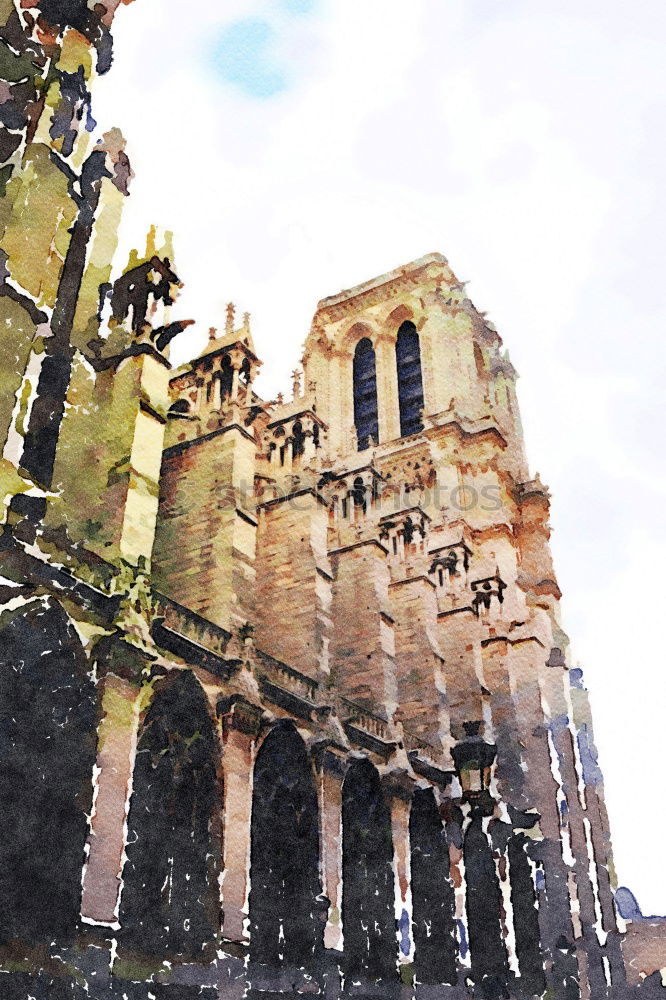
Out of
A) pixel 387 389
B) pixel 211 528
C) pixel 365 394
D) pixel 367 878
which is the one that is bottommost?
pixel 367 878

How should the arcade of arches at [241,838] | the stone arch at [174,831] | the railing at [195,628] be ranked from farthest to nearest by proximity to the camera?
1. the railing at [195,628]
2. the stone arch at [174,831]
3. the arcade of arches at [241,838]

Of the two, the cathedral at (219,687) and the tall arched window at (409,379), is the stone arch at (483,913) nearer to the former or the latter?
the cathedral at (219,687)

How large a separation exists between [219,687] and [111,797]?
3.48m

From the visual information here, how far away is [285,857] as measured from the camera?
15.2 metres

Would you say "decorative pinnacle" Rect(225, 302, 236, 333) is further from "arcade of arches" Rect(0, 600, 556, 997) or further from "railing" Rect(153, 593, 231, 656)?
"arcade of arches" Rect(0, 600, 556, 997)

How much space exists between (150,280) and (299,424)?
735cm

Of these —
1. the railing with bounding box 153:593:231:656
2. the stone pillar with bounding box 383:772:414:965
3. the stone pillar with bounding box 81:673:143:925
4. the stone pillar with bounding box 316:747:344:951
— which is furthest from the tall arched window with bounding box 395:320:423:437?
the stone pillar with bounding box 81:673:143:925

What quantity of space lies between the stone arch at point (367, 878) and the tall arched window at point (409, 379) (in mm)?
18122

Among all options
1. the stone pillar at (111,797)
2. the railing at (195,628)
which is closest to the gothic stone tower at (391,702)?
the railing at (195,628)

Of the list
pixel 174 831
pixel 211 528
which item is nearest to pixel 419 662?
pixel 211 528

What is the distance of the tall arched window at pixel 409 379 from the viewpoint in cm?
3509

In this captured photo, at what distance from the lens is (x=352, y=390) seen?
124ft

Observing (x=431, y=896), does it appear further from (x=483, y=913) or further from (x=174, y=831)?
(x=174, y=831)

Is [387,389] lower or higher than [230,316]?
higher
